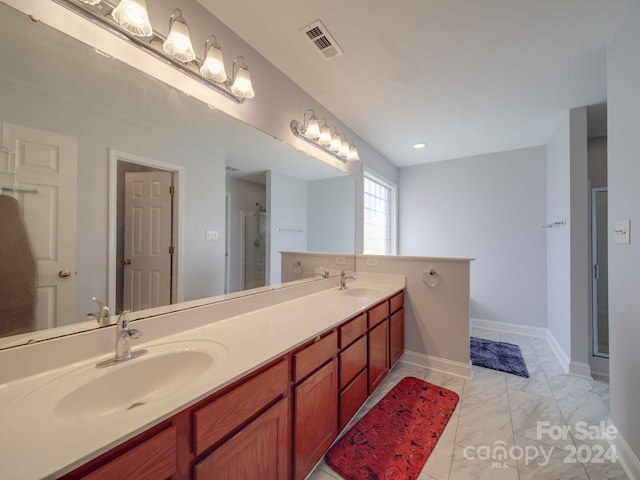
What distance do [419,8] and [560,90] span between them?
1628 millimetres

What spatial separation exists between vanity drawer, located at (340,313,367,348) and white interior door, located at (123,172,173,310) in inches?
36.2

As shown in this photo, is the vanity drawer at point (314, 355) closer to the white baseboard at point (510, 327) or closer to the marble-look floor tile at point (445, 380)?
the marble-look floor tile at point (445, 380)

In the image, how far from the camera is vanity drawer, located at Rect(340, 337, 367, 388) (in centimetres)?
147

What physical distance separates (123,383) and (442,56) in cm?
243

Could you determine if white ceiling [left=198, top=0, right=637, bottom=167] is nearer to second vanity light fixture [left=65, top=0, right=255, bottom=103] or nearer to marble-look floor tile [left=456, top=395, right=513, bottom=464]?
second vanity light fixture [left=65, top=0, right=255, bottom=103]

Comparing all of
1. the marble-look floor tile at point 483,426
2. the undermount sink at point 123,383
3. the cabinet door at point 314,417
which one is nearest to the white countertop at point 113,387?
the undermount sink at point 123,383

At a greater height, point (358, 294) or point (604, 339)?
point (358, 294)

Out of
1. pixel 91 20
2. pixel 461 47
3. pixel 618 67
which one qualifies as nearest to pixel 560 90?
pixel 618 67

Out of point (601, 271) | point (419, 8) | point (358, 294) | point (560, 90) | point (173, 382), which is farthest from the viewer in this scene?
point (601, 271)

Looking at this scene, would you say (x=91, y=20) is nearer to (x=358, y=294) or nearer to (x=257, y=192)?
(x=257, y=192)

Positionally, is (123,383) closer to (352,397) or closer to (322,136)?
(352,397)

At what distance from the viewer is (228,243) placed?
1.47 m

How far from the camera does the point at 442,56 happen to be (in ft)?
5.61

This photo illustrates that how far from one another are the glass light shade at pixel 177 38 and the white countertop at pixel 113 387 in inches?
47.3
